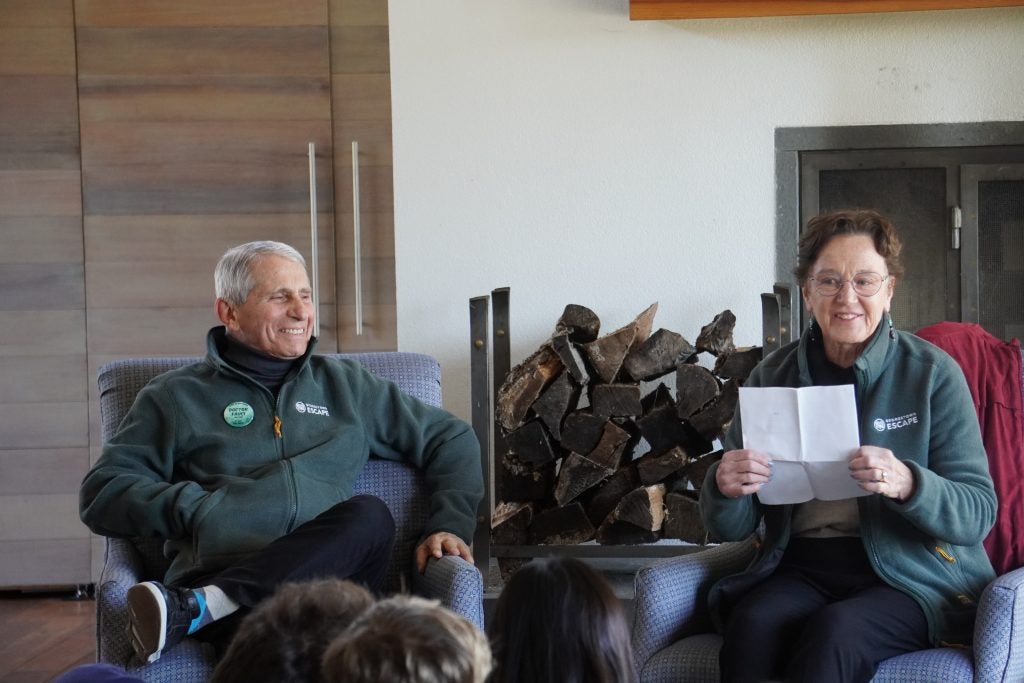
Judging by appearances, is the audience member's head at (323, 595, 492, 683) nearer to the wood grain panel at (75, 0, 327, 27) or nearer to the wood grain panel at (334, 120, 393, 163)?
the wood grain panel at (334, 120, 393, 163)

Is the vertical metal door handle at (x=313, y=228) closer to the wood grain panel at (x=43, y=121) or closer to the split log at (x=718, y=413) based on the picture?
the wood grain panel at (x=43, y=121)

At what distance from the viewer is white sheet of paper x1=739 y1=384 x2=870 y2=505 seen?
189cm

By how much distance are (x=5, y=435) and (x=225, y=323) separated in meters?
1.76

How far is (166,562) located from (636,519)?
4.48 ft

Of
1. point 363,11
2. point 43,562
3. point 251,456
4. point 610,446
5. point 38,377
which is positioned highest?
point 363,11

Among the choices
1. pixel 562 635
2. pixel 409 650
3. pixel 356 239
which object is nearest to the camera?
pixel 409 650

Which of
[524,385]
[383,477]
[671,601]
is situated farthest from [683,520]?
[671,601]

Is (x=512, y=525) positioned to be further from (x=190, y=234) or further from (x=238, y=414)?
(x=190, y=234)

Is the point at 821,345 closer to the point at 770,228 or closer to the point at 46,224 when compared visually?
the point at 770,228

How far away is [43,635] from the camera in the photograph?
3.35 m

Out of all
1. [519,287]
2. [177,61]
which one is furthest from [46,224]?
[519,287]

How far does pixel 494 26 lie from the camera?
346cm

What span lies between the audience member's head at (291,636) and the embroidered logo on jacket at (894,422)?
47.7 inches

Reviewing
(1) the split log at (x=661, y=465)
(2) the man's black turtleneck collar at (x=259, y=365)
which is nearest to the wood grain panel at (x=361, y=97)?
(1) the split log at (x=661, y=465)
